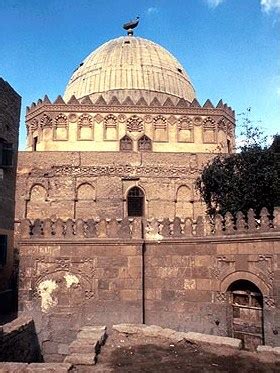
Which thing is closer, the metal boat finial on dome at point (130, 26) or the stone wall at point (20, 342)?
the stone wall at point (20, 342)

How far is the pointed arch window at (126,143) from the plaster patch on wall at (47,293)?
16.4 metres

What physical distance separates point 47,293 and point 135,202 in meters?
11.3

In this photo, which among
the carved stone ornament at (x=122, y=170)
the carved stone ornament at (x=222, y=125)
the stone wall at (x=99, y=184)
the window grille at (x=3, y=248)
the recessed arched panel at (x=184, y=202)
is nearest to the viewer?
the window grille at (x=3, y=248)

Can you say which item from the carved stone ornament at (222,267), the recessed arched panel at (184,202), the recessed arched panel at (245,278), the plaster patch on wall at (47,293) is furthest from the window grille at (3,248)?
the recessed arched panel at (184,202)

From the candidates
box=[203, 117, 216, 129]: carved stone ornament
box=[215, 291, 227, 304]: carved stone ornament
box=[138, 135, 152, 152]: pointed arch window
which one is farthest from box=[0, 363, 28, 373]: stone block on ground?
box=[203, 117, 216, 129]: carved stone ornament

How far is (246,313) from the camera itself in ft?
36.7

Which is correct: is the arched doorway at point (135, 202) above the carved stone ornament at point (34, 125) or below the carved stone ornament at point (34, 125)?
below

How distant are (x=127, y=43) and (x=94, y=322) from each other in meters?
27.6

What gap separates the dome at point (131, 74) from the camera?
3002 cm

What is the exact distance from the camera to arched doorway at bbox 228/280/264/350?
35.8 feet

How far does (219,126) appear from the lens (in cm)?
2830

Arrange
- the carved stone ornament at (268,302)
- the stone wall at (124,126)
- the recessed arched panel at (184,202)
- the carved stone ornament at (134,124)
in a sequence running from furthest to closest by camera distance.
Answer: the carved stone ornament at (134,124) < the stone wall at (124,126) < the recessed arched panel at (184,202) < the carved stone ornament at (268,302)

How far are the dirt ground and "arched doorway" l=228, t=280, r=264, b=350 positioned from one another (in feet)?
7.80

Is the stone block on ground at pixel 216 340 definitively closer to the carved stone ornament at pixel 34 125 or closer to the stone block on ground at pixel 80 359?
the stone block on ground at pixel 80 359
